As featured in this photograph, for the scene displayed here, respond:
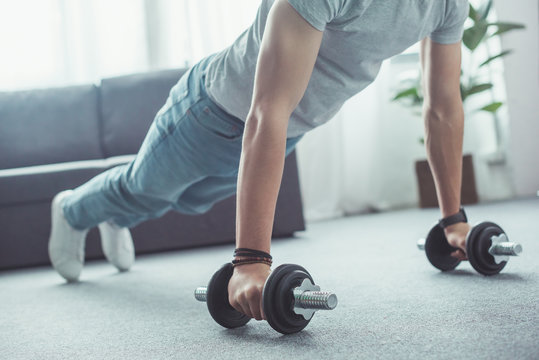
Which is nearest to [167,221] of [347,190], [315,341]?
[347,190]

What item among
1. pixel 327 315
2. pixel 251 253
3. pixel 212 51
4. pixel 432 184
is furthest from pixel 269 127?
pixel 212 51

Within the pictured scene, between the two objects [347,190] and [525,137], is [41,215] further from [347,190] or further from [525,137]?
[525,137]

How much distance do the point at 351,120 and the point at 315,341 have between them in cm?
266

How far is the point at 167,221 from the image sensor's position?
Result: 229cm

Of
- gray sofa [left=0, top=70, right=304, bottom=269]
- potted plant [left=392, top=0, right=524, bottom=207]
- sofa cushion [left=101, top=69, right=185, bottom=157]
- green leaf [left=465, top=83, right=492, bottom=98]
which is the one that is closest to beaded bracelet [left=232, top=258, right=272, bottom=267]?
gray sofa [left=0, top=70, right=304, bottom=269]

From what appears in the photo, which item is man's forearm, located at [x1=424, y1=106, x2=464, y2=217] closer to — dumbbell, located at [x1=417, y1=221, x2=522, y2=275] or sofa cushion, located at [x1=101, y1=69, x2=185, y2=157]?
dumbbell, located at [x1=417, y1=221, x2=522, y2=275]

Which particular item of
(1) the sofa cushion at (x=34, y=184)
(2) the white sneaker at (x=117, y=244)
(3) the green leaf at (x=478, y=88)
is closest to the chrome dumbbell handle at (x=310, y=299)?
(2) the white sneaker at (x=117, y=244)

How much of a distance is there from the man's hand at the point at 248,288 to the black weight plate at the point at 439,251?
1.66ft

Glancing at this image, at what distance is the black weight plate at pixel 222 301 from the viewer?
863 mm

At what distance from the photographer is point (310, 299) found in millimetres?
747

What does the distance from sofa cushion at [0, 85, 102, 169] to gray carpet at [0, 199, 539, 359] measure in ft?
3.41

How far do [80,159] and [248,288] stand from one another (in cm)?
218

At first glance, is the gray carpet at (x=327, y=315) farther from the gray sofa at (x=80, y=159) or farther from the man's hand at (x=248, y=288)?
the gray sofa at (x=80, y=159)

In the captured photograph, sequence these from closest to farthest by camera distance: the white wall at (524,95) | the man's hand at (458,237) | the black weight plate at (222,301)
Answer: the black weight plate at (222,301)
the man's hand at (458,237)
the white wall at (524,95)
